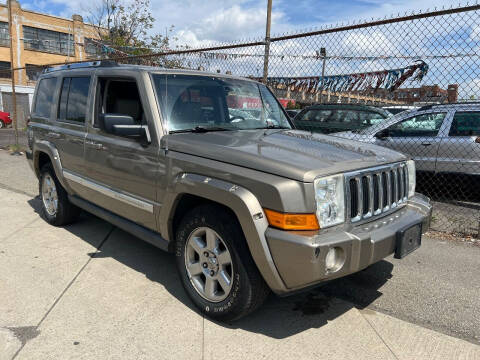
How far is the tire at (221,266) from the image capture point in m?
2.64

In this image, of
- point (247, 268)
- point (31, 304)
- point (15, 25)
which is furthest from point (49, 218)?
point (15, 25)

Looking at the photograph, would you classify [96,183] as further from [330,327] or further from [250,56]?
[250,56]

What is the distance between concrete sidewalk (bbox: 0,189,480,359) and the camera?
2592 mm

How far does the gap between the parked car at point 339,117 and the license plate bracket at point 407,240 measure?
6.06 m

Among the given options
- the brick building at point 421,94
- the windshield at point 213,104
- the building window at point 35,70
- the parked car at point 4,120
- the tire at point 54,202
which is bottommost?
the parked car at point 4,120

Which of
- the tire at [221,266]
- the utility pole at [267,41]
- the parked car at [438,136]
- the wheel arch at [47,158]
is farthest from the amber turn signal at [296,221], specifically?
the parked car at [438,136]

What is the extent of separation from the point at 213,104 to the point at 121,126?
0.91 m

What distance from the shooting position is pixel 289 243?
2.34m

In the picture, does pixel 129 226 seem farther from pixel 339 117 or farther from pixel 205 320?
pixel 339 117

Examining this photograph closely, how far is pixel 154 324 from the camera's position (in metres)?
2.88

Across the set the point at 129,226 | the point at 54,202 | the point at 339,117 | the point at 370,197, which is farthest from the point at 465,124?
the point at 54,202

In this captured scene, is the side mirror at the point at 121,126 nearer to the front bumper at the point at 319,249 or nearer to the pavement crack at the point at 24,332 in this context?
the front bumper at the point at 319,249

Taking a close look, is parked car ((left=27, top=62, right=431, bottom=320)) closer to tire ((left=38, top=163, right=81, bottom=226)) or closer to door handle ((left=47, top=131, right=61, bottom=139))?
door handle ((left=47, top=131, right=61, bottom=139))

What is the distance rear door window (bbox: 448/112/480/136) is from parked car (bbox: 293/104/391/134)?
2.16 metres
